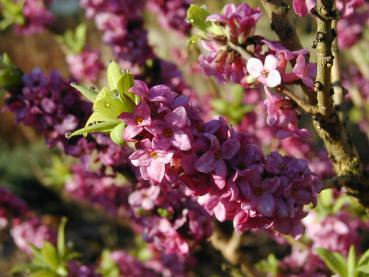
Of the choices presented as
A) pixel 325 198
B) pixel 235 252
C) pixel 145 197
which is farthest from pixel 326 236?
pixel 145 197

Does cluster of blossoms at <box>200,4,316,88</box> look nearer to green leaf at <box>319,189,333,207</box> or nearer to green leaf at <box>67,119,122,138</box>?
green leaf at <box>67,119,122,138</box>

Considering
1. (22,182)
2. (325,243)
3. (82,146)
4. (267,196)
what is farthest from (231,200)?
(22,182)

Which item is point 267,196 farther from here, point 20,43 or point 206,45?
point 20,43

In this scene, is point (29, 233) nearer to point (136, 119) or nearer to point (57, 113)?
A: point (57, 113)

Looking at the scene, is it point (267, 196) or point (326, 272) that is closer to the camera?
point (267, 196)

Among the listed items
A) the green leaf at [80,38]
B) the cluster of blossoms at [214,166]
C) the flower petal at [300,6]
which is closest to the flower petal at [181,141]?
the cluster of blossoms at [214,166]

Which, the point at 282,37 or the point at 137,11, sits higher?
the point at 282,37

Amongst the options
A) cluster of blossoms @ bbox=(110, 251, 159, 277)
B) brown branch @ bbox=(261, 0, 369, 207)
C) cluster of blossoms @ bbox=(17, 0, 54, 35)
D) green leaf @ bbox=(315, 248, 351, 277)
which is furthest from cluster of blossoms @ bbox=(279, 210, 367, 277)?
cluster of blossoms @ bbox=(17, 0, 54, 35)
